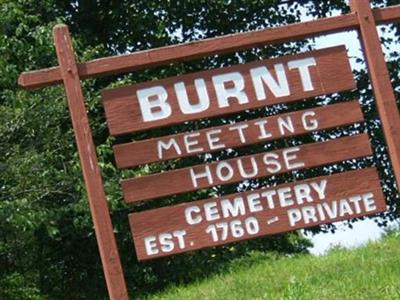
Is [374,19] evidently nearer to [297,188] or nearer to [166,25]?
[297,188]

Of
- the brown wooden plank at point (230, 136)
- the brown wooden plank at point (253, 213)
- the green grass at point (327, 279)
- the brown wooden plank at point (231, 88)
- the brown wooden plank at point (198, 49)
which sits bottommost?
the green grass at point (327, 279)

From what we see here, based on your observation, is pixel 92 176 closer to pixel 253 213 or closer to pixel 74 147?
pixel 253 213

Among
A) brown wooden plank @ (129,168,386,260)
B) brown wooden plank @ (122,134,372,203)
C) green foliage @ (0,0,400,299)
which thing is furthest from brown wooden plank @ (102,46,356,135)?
green foliage @ (0,0,400,299)

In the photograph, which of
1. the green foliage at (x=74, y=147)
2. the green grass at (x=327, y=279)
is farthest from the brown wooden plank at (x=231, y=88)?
the green foliage at (x=74, y=147)

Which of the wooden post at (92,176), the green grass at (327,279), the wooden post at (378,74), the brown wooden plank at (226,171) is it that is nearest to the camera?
the wooden post at (92,176)

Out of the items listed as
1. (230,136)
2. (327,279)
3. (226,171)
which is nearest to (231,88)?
(230,136)

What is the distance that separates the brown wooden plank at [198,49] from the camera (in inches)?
208

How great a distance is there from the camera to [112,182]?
35.4ft

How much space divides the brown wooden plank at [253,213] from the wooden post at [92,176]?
17 cm

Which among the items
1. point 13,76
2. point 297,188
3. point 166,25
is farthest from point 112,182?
point 297,188

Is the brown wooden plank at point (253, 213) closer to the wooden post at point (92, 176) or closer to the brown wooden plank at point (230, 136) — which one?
the wooden post at point (92, 176)

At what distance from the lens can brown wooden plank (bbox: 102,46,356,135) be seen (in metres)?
5.27

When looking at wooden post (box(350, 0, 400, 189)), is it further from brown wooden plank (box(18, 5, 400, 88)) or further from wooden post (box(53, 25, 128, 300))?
wooden post (box(53, 25, 128, 300))

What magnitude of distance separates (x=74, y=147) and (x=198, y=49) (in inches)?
240
